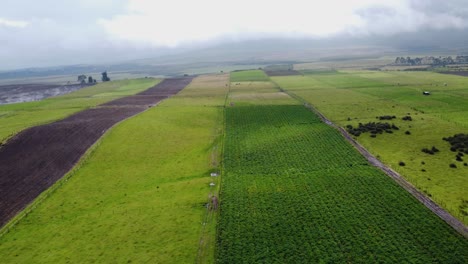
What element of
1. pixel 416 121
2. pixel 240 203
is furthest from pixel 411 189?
pixel 416 121

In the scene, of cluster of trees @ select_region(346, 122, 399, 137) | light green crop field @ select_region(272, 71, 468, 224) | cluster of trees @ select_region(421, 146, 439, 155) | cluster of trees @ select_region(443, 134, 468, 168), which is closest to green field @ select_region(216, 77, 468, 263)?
light green crop field @ select_region(272, 71, 468, 224)

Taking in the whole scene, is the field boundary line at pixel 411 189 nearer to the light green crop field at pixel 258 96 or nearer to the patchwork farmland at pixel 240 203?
the patchwork farmland at pixel 240 203

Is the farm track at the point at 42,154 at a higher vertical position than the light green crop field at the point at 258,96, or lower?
lower

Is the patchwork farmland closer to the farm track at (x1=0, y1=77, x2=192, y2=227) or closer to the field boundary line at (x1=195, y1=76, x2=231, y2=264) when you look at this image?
the field boundary line at (x1=195, y1=76, x2=231, y2=264)

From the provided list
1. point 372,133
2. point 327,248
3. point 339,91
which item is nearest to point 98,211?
point 327,248

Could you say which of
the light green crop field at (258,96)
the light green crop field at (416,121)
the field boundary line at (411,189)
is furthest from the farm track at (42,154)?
the light green crop field at (416,121)

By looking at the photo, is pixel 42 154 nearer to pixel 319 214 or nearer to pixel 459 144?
pixel 319 214

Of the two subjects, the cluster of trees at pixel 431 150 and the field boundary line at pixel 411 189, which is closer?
the field boundary line at pixel 411 189

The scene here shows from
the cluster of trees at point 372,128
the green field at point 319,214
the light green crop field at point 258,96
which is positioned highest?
the light green crop field at point 258,96
